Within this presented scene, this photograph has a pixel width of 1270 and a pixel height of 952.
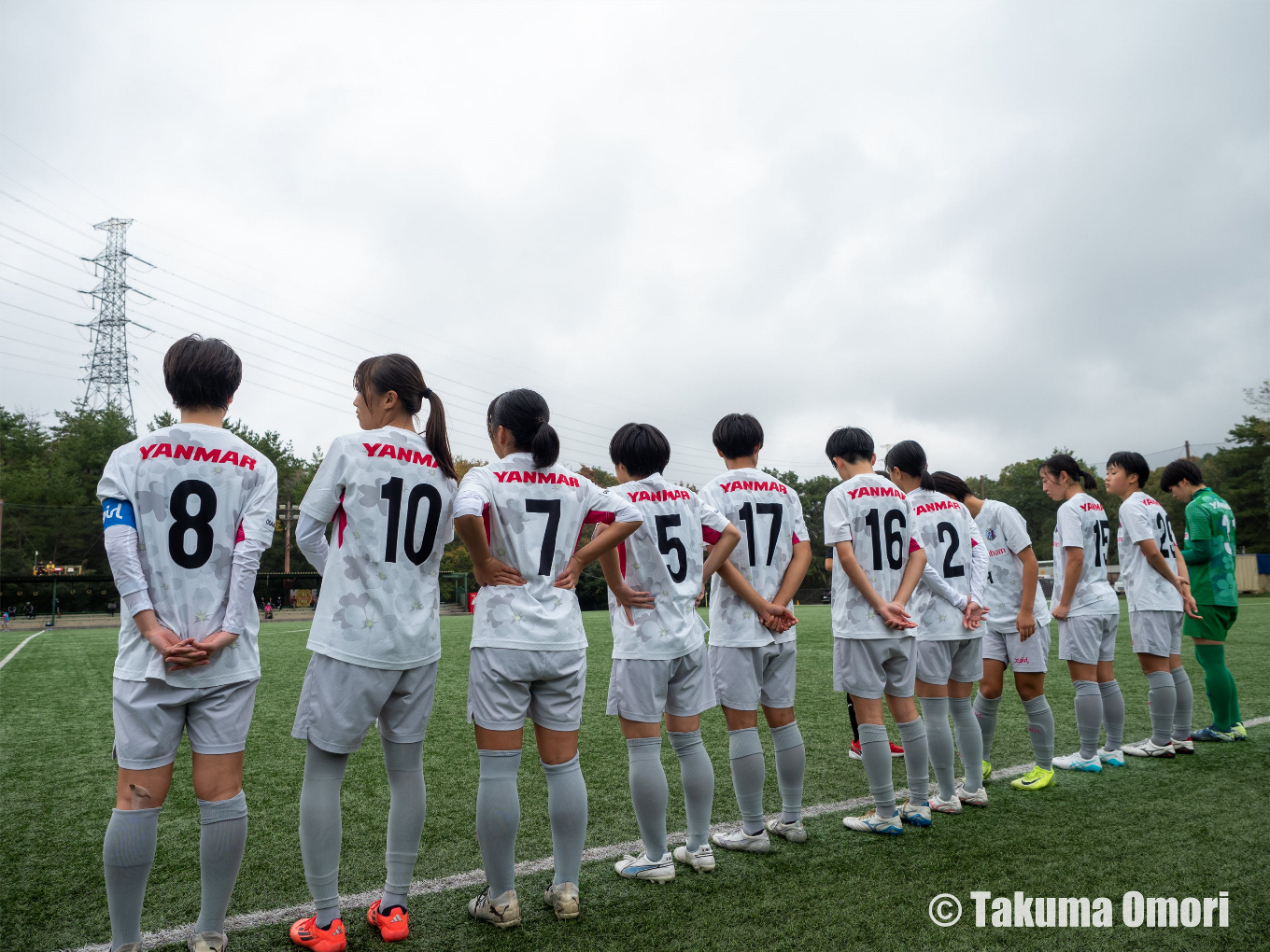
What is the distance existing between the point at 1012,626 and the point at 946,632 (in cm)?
96

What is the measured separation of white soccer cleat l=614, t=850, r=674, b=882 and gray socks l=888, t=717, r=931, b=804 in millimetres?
1475

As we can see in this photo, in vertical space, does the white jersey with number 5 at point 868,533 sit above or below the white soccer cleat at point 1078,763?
above

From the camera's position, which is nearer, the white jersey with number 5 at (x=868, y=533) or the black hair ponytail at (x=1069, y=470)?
the white jersey with number 5 at (x=868, y=533)

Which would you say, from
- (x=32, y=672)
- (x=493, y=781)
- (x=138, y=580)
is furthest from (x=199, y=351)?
(x=32, y=672)

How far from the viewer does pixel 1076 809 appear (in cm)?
427

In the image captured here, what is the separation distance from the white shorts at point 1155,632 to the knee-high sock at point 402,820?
515cm

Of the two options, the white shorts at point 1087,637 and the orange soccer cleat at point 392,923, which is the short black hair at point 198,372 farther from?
the white shorts at point 1087,637

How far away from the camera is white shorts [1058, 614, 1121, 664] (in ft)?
17.0

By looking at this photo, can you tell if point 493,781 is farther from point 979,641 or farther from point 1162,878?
point 979,641

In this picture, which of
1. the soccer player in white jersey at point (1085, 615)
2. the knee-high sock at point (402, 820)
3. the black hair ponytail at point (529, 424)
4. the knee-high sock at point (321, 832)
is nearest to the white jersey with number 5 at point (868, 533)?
the soccer player in white jersey at point (1085, 615)

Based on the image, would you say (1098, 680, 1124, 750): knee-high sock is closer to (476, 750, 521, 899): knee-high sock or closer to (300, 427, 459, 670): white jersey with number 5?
(476, 750, 521, 899): knee-high sock

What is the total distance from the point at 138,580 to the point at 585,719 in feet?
17.7

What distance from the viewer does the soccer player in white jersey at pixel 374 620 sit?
106 inches

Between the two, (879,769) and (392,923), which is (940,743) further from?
(392,923)
